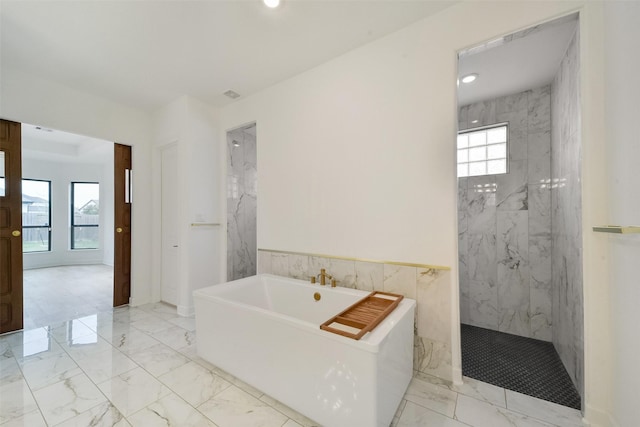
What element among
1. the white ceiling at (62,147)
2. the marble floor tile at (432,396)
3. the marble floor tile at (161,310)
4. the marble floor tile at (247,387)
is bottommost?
the marble floor tile at (161,310)

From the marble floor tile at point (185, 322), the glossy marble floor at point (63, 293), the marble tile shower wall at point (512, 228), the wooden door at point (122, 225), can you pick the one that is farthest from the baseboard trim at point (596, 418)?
the glossy marble floor at point (63, 293)

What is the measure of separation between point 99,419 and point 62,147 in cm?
676

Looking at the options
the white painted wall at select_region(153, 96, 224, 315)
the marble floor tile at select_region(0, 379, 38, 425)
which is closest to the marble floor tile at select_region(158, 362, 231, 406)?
the marble floor tile at select_region(0, 379, 38, 425)

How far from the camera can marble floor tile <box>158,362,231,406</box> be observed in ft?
5.62

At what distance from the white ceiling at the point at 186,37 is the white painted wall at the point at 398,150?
234 mm

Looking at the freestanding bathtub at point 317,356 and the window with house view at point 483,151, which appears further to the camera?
the window with house view at point 483,151

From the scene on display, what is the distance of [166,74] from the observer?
2.76m

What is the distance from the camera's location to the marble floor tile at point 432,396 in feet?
5.27

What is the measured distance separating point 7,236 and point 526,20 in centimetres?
496

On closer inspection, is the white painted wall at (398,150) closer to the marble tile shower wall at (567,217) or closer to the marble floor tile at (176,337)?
the marble tile shower wall at (567,217)

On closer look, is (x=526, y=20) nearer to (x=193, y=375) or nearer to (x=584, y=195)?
(x=584, y=195)

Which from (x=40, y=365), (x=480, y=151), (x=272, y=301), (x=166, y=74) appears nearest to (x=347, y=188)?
(x=272, y=301)

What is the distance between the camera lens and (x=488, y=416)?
1.53m

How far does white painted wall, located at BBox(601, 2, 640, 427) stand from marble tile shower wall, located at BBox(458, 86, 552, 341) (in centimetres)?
133
